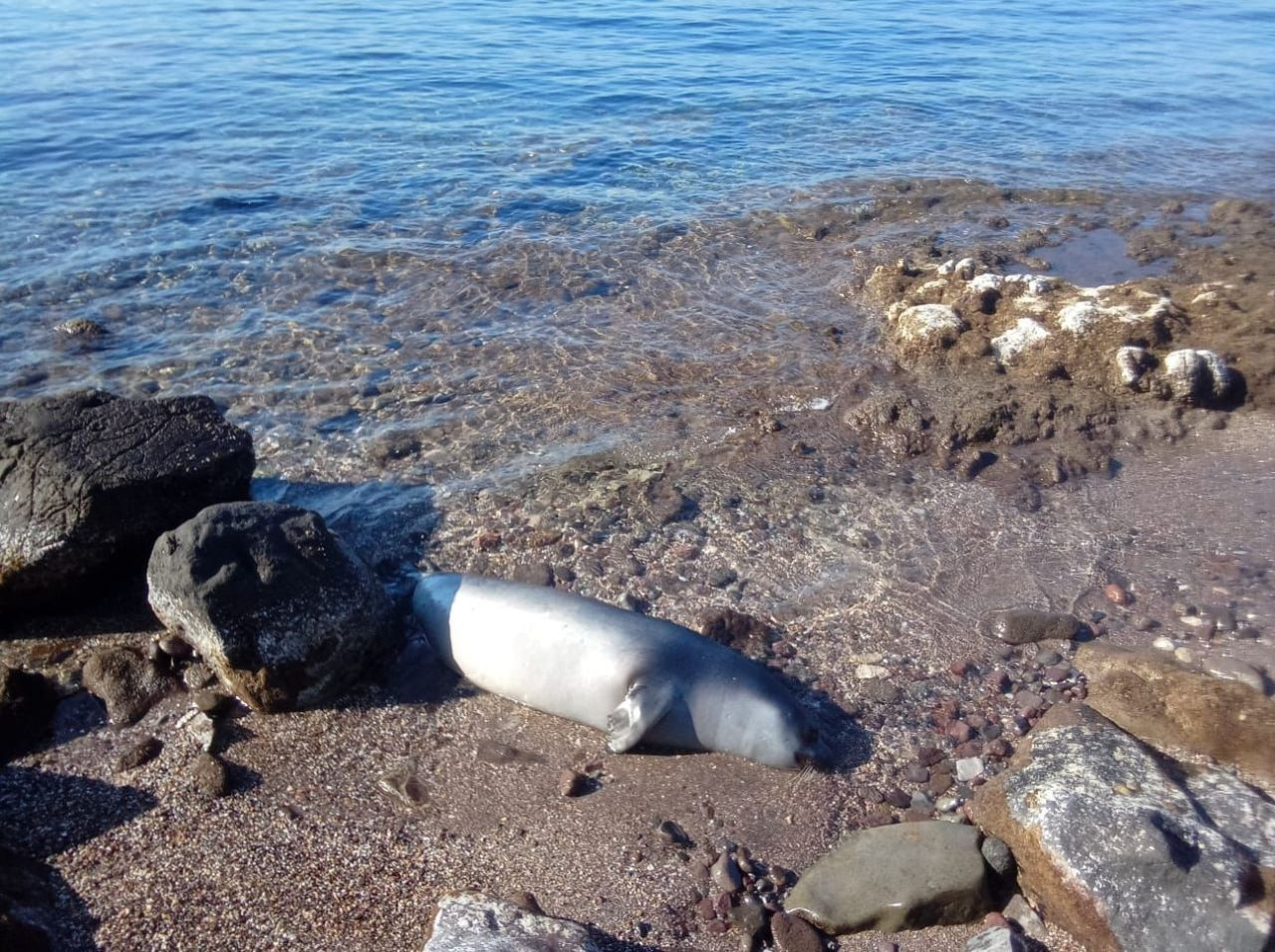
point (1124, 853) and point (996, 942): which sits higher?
point (1124, 853)

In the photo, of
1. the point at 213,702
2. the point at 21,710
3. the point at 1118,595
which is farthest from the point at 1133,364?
the point at 21,710

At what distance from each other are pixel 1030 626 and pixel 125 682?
4.77 m

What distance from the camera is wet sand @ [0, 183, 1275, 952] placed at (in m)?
3.88

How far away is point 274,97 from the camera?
16047 millimetres

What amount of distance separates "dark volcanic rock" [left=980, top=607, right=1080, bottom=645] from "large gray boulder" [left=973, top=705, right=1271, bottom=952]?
3.37ft

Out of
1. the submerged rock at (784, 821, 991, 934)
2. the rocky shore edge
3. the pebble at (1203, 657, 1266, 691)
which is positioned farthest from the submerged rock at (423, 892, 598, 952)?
the pebble at (1203, 657, 1266, 691)

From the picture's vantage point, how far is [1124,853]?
3598mm

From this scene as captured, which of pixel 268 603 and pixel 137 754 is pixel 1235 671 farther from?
pixel 137 754

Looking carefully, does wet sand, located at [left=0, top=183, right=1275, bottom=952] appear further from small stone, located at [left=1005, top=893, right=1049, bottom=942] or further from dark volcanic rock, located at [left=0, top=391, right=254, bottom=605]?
dark volcanic rock, located at [left=0, top=391, right=254, bottom=605]

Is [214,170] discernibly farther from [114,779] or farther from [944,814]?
[944,814]

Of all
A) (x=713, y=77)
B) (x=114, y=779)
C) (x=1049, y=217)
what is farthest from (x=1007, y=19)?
(x=114, y=779)

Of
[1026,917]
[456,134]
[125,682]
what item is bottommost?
[1026,917]

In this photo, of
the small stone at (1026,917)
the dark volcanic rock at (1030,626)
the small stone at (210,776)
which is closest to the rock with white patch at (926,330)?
the dark volcanic rock at (1030,626)

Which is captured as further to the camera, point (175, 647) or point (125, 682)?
point (175, 647)
